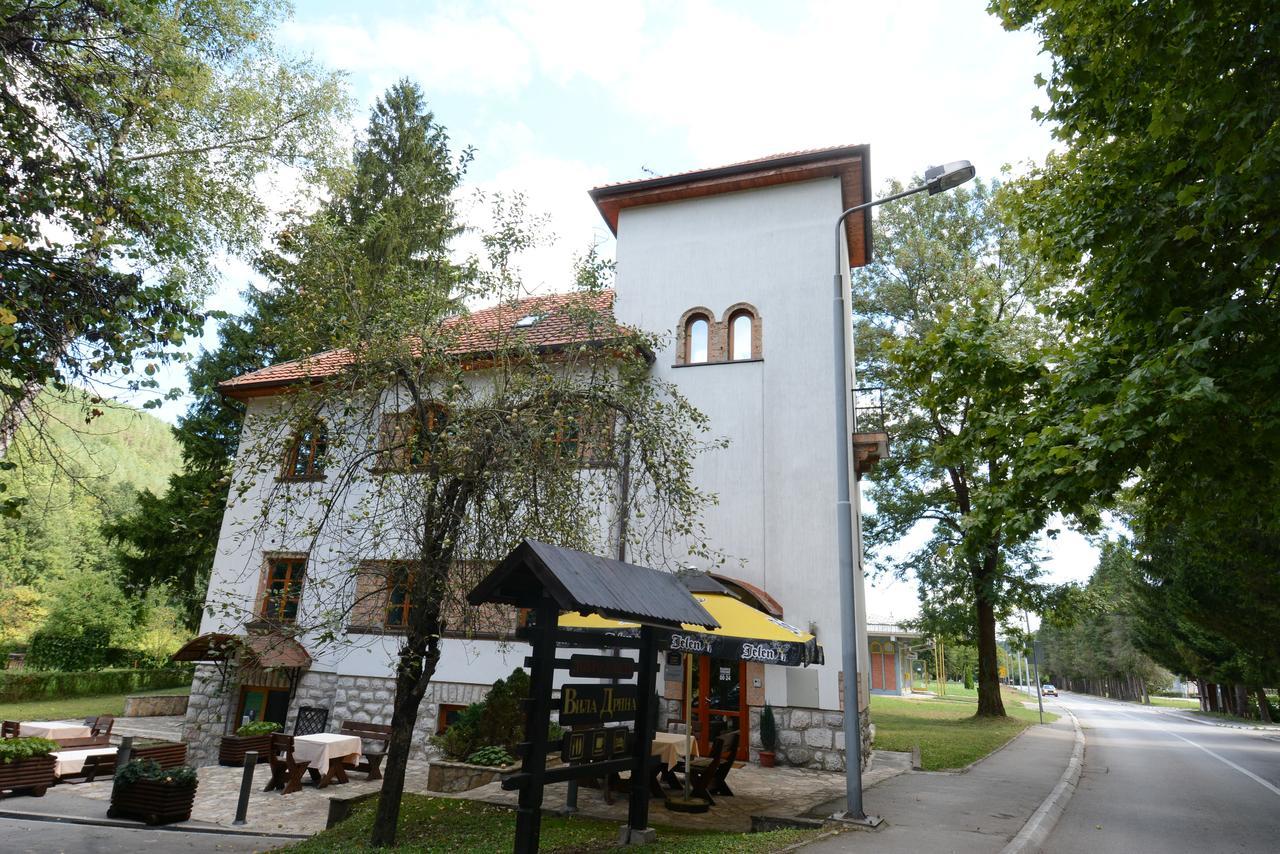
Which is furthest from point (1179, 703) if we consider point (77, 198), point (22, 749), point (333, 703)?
point (77, 198)

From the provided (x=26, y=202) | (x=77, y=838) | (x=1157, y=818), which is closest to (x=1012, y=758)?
(x=1157, y=818)

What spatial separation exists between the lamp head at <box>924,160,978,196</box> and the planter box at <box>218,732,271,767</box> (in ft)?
48.5

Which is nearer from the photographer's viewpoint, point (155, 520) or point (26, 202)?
point (26, 202)

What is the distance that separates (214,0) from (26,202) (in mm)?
6477

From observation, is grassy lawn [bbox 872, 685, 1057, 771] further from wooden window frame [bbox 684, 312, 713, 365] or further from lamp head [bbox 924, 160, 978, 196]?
lamp head [bbox 924, 160, 978, 196]

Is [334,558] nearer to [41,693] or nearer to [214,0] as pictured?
[214,0]

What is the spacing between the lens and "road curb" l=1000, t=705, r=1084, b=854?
8.50m

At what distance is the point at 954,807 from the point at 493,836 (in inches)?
254

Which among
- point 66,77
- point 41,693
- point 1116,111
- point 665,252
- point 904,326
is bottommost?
point 41,693

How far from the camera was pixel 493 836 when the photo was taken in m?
8.45

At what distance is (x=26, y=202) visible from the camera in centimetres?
703

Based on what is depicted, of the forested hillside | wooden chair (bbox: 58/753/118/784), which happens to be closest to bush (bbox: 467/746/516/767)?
wooden chair (bbox: 58/753/118/784)

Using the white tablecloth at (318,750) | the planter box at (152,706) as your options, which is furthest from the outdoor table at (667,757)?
the planter box at (152,706)

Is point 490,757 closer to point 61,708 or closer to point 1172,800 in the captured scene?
point 1172,800
